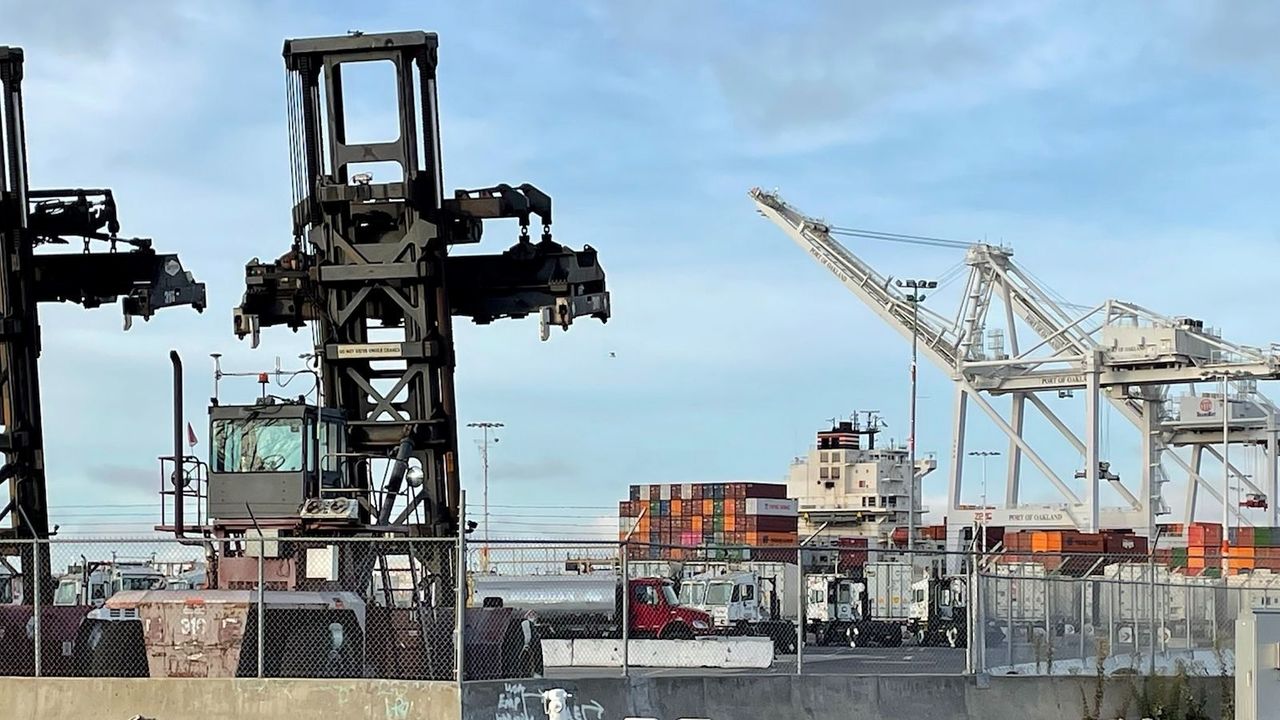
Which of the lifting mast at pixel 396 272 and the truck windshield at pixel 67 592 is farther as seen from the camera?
the truck windshield at pixel 67 592

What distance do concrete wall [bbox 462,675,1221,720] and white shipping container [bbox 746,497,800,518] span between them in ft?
295

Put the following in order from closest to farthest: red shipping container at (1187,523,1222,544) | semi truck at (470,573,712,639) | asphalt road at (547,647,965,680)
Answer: asphalt road at (547,647,965,680) → semi truck at (470,573,712,639) → red shipping container at (1187,523,1222,544)

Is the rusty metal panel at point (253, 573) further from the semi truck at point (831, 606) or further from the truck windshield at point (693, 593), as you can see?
the truck windshield at point (693, 593)

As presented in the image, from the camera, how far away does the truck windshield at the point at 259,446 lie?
878 inches

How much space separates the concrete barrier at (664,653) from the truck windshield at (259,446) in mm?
6417

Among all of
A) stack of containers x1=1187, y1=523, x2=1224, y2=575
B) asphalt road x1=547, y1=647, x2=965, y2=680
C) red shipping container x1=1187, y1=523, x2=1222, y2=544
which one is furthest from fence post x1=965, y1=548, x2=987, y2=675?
red shipping container x1=1187, y1=523, x2=1222, y2=544

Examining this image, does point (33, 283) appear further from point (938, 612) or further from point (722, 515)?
point (722, 515)

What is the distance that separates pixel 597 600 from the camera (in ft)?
137

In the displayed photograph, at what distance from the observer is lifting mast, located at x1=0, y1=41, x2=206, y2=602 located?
1019 inches

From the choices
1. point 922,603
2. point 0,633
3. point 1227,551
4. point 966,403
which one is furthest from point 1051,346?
point 0,633

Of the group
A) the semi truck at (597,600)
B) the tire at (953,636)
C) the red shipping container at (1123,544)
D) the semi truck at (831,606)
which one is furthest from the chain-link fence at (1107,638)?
the red shipping container at (1123,544)

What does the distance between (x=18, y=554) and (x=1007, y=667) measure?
13.3m

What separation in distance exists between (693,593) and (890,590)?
32.9ft

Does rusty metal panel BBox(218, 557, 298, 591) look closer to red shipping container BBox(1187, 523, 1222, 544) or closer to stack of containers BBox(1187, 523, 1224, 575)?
stack of containers BBox(1187, 523, 1224, 575)
